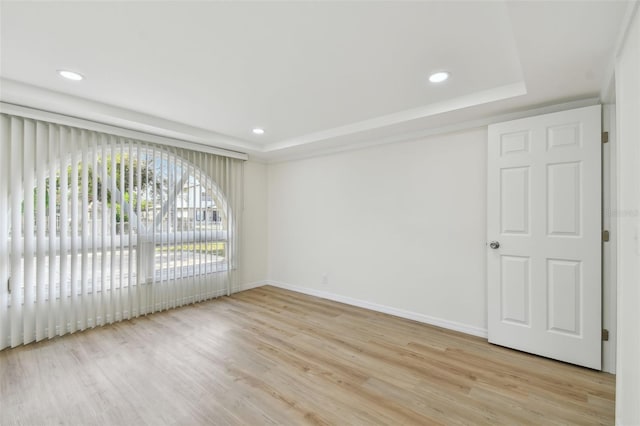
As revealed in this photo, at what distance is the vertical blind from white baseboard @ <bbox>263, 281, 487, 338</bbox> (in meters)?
1.51

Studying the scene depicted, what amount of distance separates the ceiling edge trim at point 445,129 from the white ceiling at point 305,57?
0.10 meters

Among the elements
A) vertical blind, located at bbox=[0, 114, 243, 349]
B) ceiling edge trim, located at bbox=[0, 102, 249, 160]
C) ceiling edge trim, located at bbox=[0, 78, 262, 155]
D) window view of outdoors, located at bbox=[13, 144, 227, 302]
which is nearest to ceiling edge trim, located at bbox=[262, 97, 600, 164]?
ceiling edge trim, located at bbox=[0, 102, 249, 160]

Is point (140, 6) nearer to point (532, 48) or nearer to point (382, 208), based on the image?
point (532, 48)

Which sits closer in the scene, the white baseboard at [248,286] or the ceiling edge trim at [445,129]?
the ceiling edge trim at [445,129]

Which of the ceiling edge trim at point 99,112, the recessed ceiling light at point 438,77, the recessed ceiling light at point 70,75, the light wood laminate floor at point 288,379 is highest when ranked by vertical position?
the recessed ceiling light at point 438,77

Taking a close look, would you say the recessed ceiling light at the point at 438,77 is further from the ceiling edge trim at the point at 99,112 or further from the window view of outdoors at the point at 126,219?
the window view of outdoors at the point at 126,219

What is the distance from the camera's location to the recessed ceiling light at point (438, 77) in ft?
7.15

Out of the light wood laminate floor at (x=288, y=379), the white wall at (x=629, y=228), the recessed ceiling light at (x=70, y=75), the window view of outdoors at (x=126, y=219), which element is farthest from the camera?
the window view of outdoors at (x=126, y=219)

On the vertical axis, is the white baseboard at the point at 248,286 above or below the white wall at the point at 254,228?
below

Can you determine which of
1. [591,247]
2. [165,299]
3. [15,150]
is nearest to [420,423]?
[591,247]

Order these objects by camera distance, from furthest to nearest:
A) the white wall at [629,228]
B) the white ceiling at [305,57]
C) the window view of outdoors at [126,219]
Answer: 1. the window view of outdoors at [126,219]
2. the white ceiling at [305,57]
3. the white wall at [629,228]

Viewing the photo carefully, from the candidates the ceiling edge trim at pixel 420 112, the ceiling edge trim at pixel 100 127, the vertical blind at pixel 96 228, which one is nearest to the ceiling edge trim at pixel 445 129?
the ceiling edge trim at pixel 420 112

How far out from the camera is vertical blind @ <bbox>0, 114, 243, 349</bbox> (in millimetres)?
2652

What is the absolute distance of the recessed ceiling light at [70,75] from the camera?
7.05 ft
